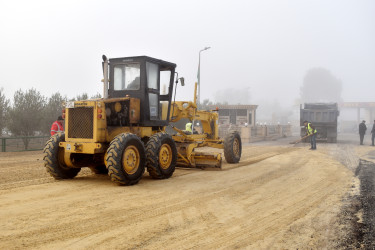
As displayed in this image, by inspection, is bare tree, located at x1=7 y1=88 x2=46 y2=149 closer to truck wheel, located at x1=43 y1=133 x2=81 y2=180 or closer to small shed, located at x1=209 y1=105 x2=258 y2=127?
truck wheel, located at x1=43 y1=133 x2=81 y2=180

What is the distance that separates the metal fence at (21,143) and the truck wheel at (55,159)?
31.6 ft

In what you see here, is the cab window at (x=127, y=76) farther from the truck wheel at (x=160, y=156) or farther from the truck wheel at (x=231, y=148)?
the truck wheel at (x=231, y=148)

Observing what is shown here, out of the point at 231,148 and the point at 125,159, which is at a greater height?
the point at 125,159

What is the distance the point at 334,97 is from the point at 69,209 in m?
120

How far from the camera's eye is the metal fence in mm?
16188

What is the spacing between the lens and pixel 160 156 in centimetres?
842

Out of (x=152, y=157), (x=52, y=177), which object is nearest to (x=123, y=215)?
(x=152, y=157)

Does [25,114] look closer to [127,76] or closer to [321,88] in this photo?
[127,76]

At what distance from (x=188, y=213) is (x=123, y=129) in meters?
3.40

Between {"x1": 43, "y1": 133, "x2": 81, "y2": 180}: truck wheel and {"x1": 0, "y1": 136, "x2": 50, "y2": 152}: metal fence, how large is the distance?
963 cm

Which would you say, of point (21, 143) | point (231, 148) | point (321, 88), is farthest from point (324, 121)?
point (321, 88)

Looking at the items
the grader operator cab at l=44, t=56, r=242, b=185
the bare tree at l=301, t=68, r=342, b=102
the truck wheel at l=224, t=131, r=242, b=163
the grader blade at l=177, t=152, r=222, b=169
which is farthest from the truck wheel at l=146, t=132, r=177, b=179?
the bare tree at l=301, t=68, r=342, b=102

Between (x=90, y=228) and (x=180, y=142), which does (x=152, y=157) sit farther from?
(x=90, y=228)

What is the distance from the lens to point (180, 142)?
10562mm
